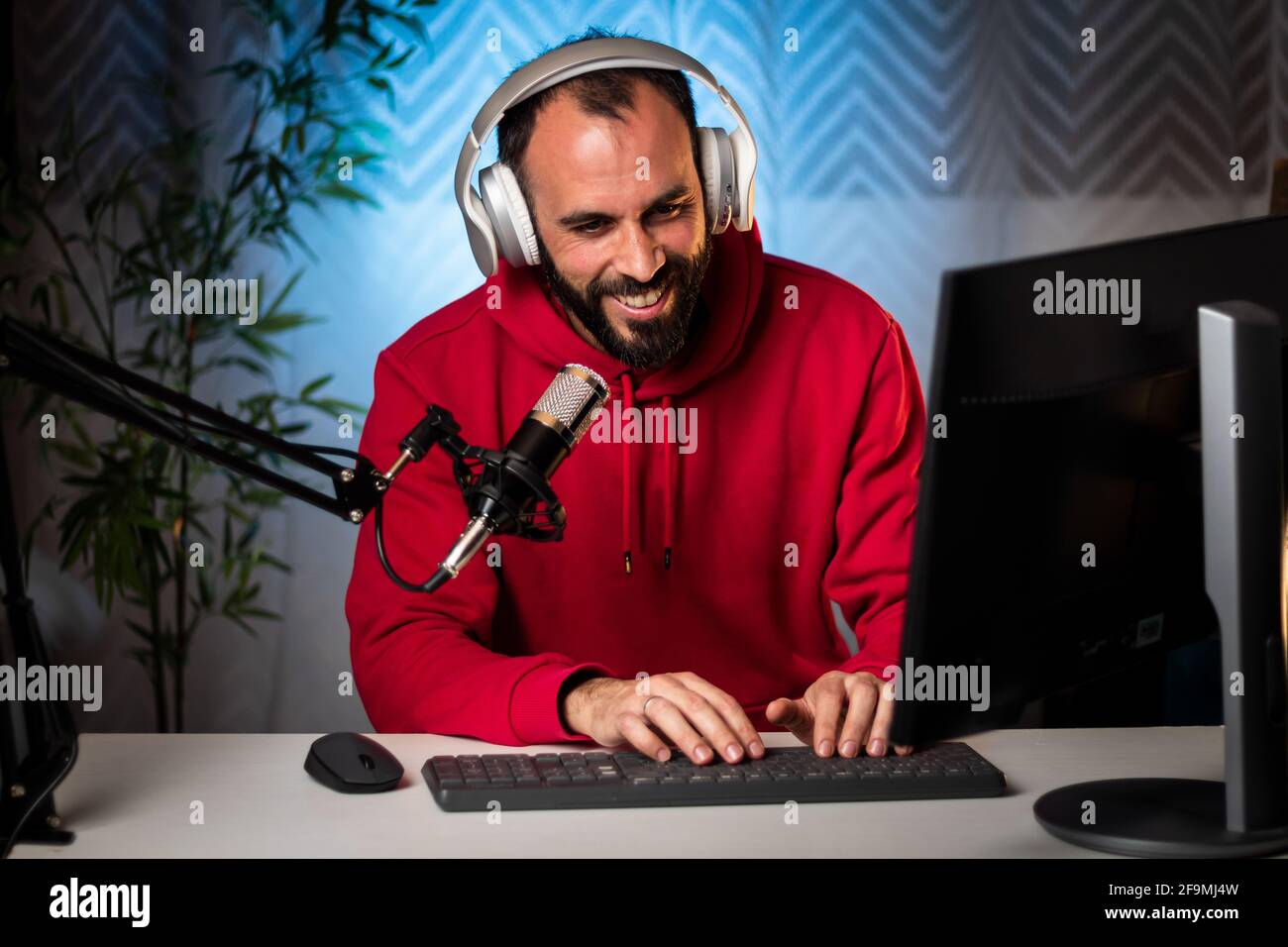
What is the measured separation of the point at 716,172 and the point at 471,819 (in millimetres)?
1017

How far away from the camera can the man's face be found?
1718 millimetres

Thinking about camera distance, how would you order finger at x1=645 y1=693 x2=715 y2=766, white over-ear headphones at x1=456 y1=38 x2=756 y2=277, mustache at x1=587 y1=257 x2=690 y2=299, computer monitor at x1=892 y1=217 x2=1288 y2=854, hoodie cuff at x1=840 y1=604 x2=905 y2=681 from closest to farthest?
computer monitor at x1=892 y1=217 x2=1288 y2=854, finger at x1=645 y1=693 x2=715 y2=766, hoodie cuff at x1=840 y1=604 x2=905 y2=681, white over-ear headphones at x1=456 y1=38 x2=756 y2=277, mustache at x1=587 y1=257 x2=690 y2=299

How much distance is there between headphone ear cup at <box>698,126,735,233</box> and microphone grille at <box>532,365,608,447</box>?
2.34 ft

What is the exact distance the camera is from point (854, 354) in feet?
6.26

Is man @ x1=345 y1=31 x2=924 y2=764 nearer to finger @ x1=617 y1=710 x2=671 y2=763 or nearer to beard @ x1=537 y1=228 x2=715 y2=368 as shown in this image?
beard @ x1=537 y1=228 x2=715 y2=368

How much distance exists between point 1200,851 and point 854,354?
39.9 inches

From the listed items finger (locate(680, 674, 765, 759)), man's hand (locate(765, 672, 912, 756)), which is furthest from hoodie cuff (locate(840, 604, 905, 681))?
finger (locate(680, 674, 765, 759))

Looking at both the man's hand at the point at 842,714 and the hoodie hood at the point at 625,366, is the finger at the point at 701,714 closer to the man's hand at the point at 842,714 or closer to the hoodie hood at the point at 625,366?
the man's hand at the point at 842,714

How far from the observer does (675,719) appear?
124 centimetres

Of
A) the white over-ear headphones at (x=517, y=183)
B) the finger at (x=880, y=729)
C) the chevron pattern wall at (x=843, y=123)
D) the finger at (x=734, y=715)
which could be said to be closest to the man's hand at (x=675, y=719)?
the finger at (x=734, y=715)

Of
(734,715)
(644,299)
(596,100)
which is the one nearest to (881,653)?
(734,715)

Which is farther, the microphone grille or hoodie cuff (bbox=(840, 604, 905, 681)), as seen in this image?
hoodie cuff (bbox=(840, 604, 905, 681))

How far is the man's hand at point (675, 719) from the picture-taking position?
122cm

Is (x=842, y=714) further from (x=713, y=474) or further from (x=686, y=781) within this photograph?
(x=713, y=474)
